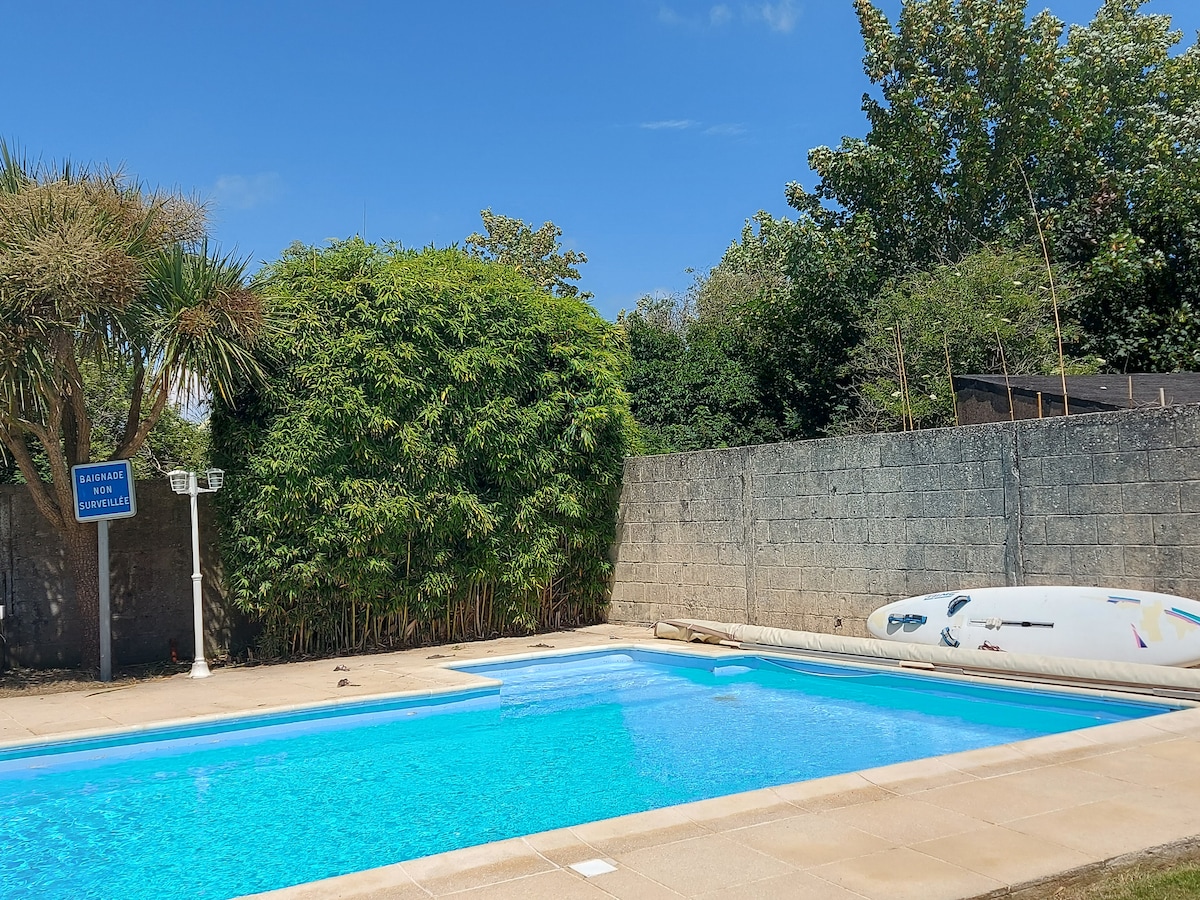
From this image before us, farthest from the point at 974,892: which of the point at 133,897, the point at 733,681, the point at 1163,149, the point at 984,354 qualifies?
the point at 1163,149

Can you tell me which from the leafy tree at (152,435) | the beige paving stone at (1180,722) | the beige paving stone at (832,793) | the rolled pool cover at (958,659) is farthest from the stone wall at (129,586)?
the beige paving stone at (1180,722)

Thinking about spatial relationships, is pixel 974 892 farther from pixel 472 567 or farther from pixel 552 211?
pixel 552 211

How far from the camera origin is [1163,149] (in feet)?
54.7

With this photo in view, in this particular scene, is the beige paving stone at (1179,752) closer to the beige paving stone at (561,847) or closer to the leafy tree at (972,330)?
the beige paving stone at (561,847)

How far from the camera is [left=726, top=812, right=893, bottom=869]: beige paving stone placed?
11.0ft

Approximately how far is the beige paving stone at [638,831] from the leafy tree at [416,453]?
19.5ft

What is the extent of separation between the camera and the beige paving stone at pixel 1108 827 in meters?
3.32

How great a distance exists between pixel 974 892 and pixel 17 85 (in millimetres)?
13173

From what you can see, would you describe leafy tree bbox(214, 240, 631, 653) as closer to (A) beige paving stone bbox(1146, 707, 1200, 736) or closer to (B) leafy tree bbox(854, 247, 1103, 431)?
(B) leafy tree bbox(854, 247, 1103, 431)

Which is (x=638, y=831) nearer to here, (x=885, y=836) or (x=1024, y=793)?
(x=885, y=836)

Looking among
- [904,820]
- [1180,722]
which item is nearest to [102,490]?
[904,820]

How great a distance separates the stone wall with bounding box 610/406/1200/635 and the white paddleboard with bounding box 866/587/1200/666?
0.36 m

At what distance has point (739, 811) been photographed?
3891 mm

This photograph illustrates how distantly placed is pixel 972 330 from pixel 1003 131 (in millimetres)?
6908
